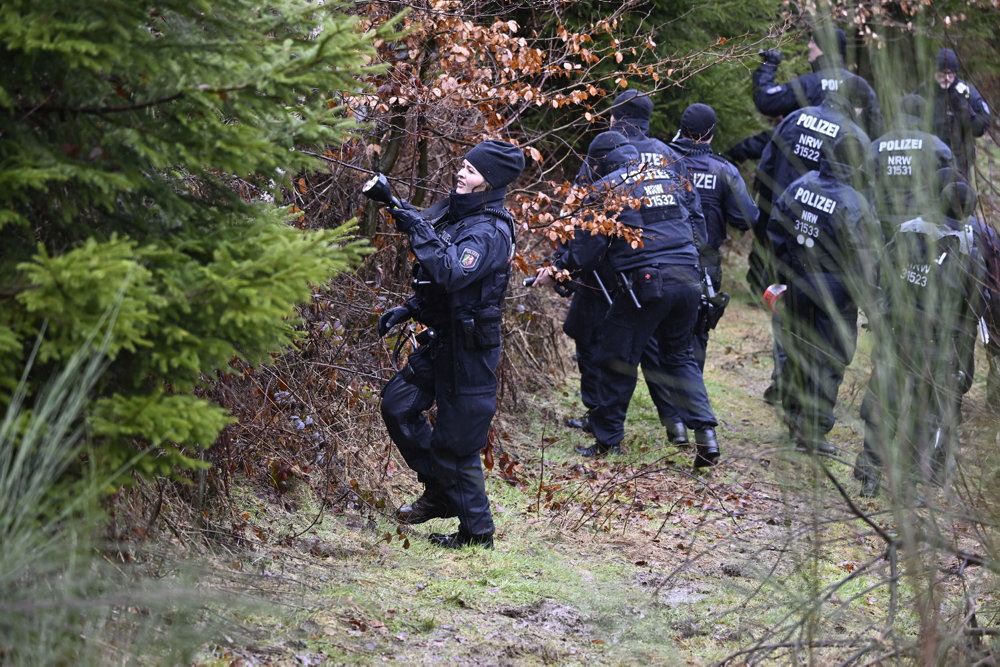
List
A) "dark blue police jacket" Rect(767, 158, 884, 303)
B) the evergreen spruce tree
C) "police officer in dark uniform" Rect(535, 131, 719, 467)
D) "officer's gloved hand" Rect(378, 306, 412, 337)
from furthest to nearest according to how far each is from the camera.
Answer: "police officer in dark uniform" Rect(535, 131, 719, 467), "dark blue police jacket" Rect(767, 158, 884, 303), "officer's gloved hand" Rect(378, 306, 412, 337), the evergreen spruce tree

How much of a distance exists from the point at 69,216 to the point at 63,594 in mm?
1035

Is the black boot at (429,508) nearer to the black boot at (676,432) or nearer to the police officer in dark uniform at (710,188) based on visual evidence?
the black boot at (676,432)

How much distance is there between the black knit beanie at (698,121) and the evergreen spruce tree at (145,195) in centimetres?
558

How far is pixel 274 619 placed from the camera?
3.96m

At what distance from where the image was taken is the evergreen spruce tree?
260 cm

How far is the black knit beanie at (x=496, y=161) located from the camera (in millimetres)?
5141

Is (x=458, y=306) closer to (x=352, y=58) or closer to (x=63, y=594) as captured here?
(x=352, y=58)

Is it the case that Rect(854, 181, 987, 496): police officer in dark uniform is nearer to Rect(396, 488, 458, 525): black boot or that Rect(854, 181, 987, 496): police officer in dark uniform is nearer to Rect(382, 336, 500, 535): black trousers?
Rect(382, 336, 500, 535): black trousers

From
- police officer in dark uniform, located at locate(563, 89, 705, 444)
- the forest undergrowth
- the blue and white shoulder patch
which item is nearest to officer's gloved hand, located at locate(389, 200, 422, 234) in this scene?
the blue and white shoulder patch

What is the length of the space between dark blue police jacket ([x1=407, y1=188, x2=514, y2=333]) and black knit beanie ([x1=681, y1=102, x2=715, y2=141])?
3570mm

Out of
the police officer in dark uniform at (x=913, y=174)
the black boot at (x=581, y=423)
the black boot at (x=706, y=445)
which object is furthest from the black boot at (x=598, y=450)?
the police officer in dark uniform at (x=913, y=174)

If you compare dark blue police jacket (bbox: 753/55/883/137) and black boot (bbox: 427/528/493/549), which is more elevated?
dark blue police jacket (bbox: 753/55/883/137)

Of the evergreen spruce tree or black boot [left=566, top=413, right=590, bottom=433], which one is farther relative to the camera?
black boot [left=566, top=413, right=590, bottom=433]

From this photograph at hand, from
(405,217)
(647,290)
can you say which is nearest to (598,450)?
(647,290)
